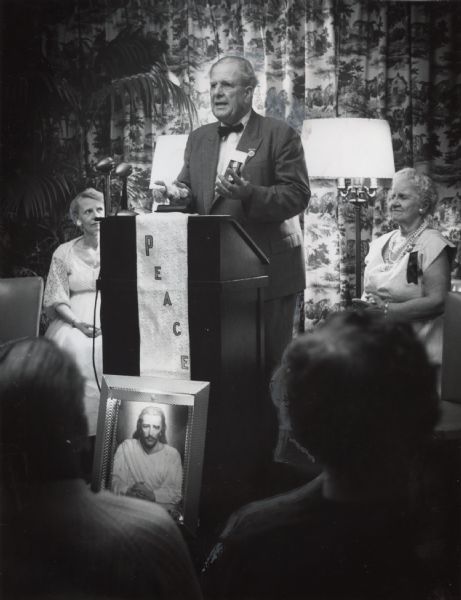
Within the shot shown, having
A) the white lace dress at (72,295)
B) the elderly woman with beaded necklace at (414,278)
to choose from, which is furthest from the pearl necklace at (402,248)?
the white lace dress at (72,295)

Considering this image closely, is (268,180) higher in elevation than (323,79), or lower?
lower

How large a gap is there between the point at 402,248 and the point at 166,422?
1205 mm

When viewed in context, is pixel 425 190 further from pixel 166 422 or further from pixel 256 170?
Answer: pixel 166 422

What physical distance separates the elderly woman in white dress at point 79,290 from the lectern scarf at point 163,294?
1.33 metres

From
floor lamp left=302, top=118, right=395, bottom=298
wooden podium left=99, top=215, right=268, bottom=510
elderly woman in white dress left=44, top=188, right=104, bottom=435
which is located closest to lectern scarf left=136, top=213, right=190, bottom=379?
wooden podium left=99, top=215, right=268, bottom=510

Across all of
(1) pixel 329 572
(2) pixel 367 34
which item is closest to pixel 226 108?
(2) pixel 367 34

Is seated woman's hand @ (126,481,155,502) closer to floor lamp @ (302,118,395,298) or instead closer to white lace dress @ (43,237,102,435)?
white lace dress @ (43,237,102,435)

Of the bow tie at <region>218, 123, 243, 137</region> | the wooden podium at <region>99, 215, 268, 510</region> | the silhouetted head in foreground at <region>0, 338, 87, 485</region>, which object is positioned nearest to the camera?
the silhouetted head in foreground at <region>0, 338, 87, 485</region>

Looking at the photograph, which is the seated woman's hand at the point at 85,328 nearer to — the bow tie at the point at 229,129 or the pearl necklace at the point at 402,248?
the bow tie at the point at 229,129

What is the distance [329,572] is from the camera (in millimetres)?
1082

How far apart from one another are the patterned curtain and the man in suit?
3.97ft

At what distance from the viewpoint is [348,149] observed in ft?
10.8

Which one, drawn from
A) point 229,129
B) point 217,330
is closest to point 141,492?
point 217,330

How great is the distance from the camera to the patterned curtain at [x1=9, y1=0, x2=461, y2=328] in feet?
12.0
